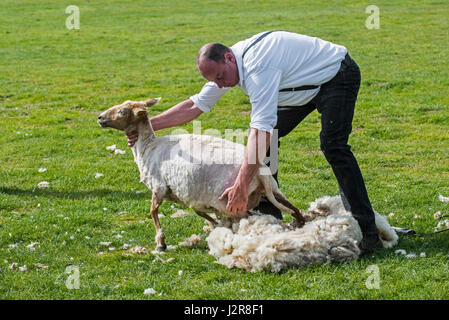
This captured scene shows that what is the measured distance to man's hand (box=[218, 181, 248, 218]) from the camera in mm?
5523

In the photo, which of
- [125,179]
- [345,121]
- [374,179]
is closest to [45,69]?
[125,179]

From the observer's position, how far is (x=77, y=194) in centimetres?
845

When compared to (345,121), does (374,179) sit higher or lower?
lower

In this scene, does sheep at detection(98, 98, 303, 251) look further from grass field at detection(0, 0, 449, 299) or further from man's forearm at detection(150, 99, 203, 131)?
grass field at detection(0, 0, 449, 299)

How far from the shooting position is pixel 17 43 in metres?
24.0

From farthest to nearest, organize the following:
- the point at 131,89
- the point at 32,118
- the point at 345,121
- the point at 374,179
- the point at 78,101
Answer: the point at 131,89
the point at 78,101
the point at 32,118
the point at 374,179
the point at 345,121

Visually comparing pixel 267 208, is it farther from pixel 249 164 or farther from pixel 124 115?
pixel 124 115


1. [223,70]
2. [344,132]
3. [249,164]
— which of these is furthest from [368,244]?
[223,70]

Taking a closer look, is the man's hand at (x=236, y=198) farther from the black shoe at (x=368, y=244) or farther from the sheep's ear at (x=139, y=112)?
the sheep's ear at (x=139, y=112)

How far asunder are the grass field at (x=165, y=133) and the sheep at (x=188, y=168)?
51cm

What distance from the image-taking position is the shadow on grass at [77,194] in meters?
8.34

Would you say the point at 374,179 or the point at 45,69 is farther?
the point at 45,69

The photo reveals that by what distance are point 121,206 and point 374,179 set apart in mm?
3424
